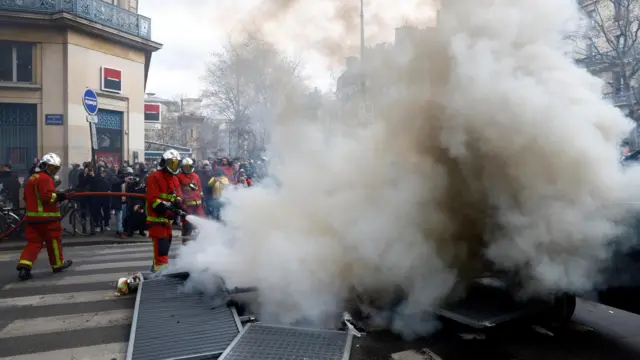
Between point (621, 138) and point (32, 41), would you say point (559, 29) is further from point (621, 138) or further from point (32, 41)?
point (32, 41)

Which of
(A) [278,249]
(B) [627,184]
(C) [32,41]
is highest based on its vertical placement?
(C) [32,41]

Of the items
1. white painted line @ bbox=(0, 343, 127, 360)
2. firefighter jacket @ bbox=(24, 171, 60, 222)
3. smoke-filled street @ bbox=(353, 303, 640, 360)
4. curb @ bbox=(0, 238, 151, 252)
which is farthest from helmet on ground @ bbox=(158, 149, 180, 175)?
curb @ bbox=(0, 238, 151, 252)

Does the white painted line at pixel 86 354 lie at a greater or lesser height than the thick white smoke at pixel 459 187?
lesser

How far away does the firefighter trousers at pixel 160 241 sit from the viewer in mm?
5902

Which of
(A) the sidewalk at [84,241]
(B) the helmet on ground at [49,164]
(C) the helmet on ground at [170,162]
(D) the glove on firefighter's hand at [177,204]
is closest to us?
(D) the glove on firefighter's hand at [177,204]

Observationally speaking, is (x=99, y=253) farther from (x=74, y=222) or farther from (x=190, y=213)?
(x=74, y=222)

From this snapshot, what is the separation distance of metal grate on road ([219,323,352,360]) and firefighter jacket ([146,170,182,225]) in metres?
2.25

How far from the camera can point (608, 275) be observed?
3.86 meters

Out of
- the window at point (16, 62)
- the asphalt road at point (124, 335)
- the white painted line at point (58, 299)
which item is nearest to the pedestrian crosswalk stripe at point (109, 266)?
the asphalt road at point (124, 335)

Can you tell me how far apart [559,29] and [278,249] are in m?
3.58

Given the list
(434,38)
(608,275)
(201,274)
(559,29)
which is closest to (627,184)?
(608,275)

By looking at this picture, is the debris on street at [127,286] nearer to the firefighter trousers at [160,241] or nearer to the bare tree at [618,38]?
the firefighter trousers at [160,241]

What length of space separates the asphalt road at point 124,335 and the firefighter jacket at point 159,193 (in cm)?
104

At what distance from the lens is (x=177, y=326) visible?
4469mm
